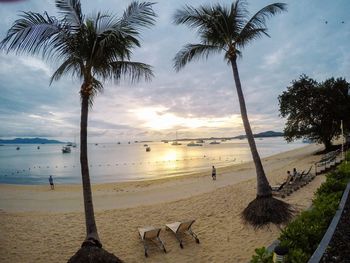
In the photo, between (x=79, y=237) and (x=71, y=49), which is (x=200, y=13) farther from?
(x=79, y=237)

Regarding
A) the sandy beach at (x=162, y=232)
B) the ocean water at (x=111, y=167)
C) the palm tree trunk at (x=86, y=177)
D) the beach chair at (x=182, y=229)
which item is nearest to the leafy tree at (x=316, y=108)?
the ocean water at (x=111, y=167)

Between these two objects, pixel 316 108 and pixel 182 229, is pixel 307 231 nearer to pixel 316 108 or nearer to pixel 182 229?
pixel 182 229

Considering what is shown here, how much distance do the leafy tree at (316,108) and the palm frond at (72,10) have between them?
3248 cm

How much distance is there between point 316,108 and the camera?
33.9 metres

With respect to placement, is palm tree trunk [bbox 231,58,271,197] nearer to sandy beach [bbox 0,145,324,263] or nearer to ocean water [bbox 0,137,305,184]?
sandy beach [bbox 0,145,324,263]

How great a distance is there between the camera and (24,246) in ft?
32.9

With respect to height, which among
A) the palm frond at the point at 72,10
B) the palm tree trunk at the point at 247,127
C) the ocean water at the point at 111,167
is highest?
the palm frond at the point at 72,10

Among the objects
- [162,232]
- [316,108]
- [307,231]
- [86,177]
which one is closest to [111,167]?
[316,108]

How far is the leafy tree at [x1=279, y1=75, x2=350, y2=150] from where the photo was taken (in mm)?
33625

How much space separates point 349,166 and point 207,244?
6748 millimetres

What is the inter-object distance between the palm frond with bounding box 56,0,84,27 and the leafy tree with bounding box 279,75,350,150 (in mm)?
32478

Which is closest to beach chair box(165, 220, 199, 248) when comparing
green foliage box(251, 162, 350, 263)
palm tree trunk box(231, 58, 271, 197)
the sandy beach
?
the sandy beach

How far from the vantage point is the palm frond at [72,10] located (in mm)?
7484

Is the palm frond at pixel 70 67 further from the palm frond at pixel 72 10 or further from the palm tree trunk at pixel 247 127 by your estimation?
the palm tree trunk at pixel 247 127
